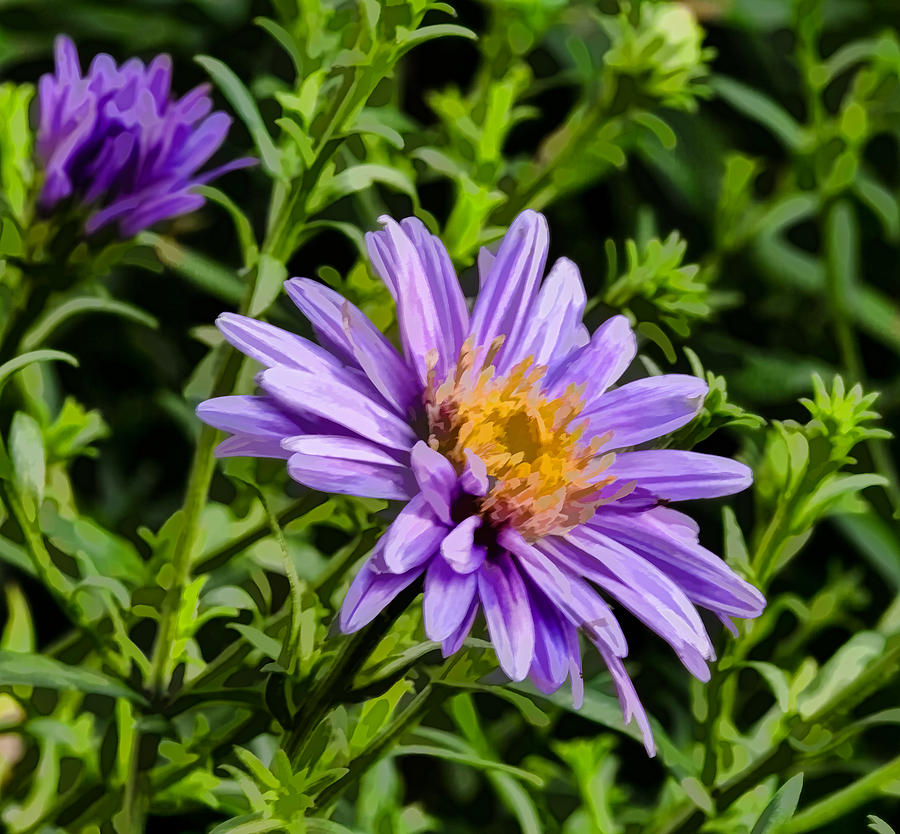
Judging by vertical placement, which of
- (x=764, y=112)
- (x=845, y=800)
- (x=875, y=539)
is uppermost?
(x=764, y=112)

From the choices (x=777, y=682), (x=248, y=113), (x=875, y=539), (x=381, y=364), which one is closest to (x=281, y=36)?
(x=248, y=113)

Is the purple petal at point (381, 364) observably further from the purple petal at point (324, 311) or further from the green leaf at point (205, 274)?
the green leaf at point (205, 274)

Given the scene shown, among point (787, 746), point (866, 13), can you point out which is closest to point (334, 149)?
point (787, 746)

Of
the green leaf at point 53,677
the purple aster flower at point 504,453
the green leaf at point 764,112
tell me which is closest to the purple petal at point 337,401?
the purple aster flower at point 504,453

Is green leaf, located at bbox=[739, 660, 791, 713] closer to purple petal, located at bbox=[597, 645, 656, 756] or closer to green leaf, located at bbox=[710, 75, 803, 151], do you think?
purple petal, located at bbox=[597, 645, 656, 756]

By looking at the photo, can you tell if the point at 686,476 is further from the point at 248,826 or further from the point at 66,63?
the point at 66,63

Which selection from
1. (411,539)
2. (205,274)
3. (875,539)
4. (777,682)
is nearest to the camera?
(411,539)
